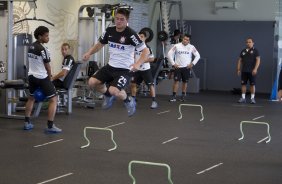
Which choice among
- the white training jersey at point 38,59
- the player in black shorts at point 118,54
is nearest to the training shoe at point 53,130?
the white training jersey at point 38,59

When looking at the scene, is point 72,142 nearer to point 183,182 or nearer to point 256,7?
point 183,182

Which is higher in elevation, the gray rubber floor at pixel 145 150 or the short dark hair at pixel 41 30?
the short dark hair at pixel 41 30

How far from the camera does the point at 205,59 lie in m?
14.8

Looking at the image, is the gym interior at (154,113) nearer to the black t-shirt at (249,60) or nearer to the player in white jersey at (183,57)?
the player in white jersey at (183,57)

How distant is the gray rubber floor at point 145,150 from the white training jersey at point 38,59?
80 centimetres

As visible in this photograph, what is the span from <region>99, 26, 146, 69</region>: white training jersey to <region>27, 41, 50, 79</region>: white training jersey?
4.06 ft

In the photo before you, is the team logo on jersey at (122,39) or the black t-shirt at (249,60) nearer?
the team logo on jersey at (122,39)

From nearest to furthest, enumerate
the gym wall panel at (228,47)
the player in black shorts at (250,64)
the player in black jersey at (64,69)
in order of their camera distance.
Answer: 1. the player in black jersey at (64,69)
2. the player in black shorts at (250,64)
3. the gym wall panel at (228,47)

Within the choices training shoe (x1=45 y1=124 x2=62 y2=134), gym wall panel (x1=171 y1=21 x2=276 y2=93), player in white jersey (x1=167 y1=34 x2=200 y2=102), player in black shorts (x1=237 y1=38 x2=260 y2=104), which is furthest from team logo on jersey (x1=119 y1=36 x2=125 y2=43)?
gym wall panel (x1=171 y1=21 x2=276 y2=93)

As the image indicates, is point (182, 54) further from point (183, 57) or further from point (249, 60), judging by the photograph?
point (249, 60)

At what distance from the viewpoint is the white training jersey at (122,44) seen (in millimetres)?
5672

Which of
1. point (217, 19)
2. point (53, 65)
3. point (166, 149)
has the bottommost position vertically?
point (166, 149)

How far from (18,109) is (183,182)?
5.11m

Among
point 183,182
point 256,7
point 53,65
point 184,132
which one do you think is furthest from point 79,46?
point 183,182
